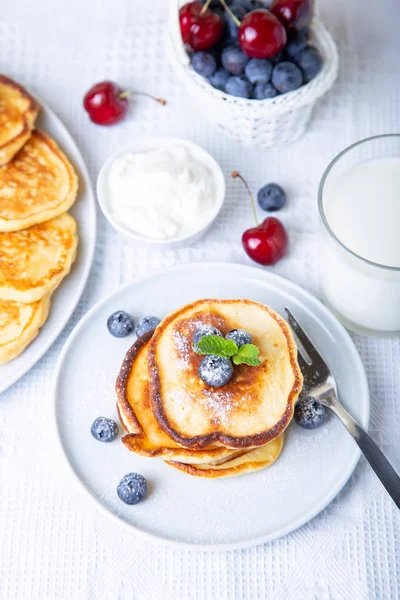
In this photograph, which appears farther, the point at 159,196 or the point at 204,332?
the point at 159,196

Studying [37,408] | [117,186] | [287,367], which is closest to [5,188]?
[117,186]

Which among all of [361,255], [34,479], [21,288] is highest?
[21,288]

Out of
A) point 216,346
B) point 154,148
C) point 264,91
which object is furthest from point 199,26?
point 216,346

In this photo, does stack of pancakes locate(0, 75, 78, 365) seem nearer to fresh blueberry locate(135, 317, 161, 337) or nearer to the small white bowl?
the small white bowl

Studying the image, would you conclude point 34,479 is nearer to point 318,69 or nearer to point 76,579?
point 76,579

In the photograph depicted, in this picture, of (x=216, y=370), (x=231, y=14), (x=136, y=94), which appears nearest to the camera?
(x=216, y=370)

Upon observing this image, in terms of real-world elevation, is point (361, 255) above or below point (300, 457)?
above

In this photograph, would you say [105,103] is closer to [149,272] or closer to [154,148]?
[154,148]
